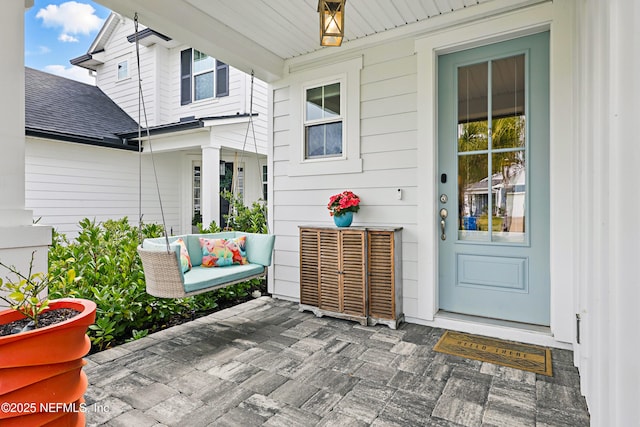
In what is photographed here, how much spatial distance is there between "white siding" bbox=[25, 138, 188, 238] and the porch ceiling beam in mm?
4259

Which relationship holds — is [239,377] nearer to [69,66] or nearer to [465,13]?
[465,13]

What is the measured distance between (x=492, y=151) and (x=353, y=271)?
1.65 metres

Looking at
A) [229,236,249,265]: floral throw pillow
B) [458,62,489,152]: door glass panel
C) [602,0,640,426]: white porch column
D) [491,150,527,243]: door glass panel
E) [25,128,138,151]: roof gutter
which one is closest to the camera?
[602,0,640,426]: white porch column

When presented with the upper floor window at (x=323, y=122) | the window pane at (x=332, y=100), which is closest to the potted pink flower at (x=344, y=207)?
the upper floor window at (x=323, y=122)

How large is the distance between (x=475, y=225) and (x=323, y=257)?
4.79ft

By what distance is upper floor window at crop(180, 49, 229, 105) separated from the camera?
22.7 ft

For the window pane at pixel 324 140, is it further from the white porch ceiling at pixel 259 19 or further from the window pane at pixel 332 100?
the white porch ceiling at pixel 259 19

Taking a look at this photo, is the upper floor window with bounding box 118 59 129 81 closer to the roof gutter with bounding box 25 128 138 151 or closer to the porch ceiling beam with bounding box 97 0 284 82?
the roof gutter with bounding box 25 128 138 151

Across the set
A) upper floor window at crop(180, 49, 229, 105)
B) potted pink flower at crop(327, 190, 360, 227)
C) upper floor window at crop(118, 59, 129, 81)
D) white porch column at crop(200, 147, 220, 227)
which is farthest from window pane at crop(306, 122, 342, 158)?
upper floor window at crop(118, 59, 129, 81)

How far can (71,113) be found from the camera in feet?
21.6

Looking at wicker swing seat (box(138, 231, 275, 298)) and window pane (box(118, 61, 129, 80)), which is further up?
window pane (box(118, 61, 129, 80))

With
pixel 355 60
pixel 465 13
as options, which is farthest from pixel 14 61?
pixel 465 13

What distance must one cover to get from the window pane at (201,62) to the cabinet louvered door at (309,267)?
542cm

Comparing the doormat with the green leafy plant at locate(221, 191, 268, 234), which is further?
the green leafy plant at locate(221, 191, 268, 234)
